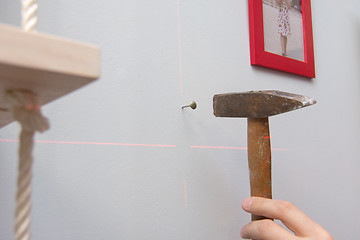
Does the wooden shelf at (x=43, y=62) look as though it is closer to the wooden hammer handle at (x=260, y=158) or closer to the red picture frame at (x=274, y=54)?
the wooden hammer handle at (x=260, y=158)

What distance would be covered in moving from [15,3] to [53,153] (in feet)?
0.99

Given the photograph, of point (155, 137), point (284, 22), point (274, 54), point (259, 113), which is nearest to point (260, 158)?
point (259, 113)

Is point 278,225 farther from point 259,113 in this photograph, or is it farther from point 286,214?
point 259,113

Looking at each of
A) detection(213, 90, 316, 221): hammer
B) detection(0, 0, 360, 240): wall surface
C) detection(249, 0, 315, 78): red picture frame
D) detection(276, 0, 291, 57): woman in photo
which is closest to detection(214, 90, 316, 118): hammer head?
detection(213, 90, 316, 221): hammer

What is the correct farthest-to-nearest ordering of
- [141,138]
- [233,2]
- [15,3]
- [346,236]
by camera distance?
[346,236] < [233,2] < [141,138] < [15,3]

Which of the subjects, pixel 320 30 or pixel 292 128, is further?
pixel 320 30

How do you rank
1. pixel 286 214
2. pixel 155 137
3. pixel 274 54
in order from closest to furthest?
1. pixel 286 214
2. pixel 155 137
3. pixel 274 54

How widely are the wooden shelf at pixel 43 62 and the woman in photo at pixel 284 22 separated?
0.98m

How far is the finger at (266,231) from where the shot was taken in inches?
26.3

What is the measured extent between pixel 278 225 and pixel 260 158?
15 cm

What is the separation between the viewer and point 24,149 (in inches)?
11.7

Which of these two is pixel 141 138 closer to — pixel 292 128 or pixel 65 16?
pixel 65 16

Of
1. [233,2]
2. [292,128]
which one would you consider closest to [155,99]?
[233,2]

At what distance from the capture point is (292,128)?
1.13m
